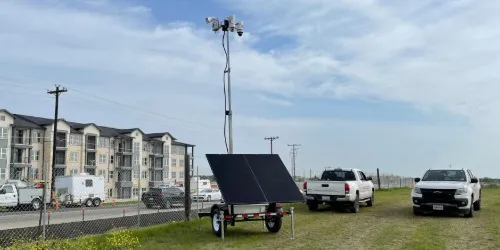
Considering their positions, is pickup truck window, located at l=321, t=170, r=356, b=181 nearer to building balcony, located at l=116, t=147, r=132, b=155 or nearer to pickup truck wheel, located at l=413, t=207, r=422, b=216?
pickup truck wheel, located at l=413, t=207, r=422, b=216

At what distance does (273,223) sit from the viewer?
12.9 metres

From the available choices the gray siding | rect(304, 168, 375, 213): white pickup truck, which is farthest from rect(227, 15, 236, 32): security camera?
the gray siding

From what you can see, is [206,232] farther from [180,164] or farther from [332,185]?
[180,164]

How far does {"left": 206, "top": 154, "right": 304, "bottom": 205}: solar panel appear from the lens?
11.8 meters

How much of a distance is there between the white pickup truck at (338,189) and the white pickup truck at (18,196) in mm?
23644

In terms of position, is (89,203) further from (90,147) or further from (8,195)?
(90,147)

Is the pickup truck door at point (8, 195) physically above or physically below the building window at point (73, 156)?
below

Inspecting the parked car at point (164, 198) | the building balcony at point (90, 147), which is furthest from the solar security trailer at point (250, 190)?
the building balcony at point (90, 147)

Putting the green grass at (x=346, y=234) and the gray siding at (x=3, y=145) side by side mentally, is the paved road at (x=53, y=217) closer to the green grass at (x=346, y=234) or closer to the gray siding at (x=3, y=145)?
the green grass at (x=346, y=234)

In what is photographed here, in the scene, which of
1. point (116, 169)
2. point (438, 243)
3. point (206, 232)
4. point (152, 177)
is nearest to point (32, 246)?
point (206, 232)

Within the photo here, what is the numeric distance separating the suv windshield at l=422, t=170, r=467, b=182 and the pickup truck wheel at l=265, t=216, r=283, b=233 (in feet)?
26.9

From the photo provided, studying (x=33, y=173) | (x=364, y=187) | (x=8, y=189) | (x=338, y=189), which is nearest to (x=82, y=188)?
(x=8, y=189)

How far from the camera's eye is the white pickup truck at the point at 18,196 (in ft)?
112

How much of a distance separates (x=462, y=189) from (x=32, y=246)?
47.0ft
